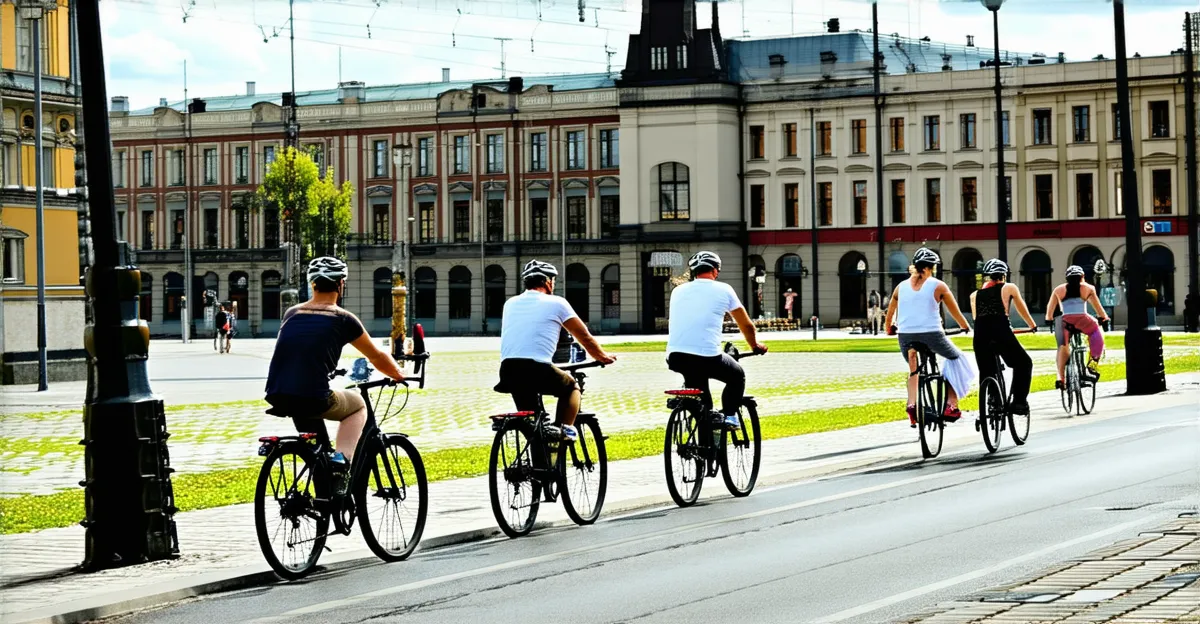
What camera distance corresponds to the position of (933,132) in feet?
285

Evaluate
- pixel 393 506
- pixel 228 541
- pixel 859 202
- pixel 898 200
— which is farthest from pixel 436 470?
pixel 859 202

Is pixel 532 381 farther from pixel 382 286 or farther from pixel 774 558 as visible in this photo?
pixel 382 286

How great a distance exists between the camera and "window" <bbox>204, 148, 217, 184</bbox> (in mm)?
101438

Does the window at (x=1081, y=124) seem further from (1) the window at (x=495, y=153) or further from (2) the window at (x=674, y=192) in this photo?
(1) the window at (x=495, y=153)

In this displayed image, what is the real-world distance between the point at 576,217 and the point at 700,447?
3232 inches

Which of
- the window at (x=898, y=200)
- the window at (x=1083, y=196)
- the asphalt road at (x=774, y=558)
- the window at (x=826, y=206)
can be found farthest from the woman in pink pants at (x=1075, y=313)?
the window at (x=826, y=206)

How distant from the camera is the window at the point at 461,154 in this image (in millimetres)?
97250

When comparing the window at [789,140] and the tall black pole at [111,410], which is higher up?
the window at [789,140]

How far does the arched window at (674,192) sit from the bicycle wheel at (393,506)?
264ft

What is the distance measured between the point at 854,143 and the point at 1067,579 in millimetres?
80868

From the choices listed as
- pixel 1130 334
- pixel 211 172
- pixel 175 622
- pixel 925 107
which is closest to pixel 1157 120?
pixel 925 107

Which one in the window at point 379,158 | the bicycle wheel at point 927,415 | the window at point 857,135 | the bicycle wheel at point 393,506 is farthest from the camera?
the window at point 379,158

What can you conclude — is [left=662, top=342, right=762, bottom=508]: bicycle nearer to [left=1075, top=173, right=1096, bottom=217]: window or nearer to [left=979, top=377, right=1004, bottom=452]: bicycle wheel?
[left=979, top=377, right=1004, bottom=452]: bicycle wheel

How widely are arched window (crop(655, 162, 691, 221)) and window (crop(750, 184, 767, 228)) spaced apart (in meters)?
3.19
